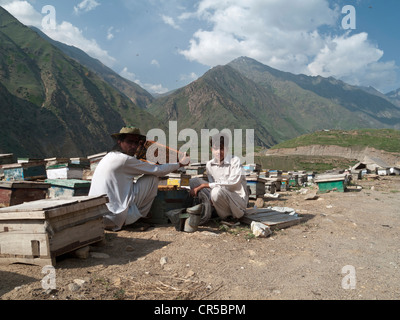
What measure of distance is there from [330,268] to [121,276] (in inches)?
108

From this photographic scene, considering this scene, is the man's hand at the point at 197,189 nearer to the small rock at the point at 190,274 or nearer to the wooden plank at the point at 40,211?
the small rock at the point at 190,274

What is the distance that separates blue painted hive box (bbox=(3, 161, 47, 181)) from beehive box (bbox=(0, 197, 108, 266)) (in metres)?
6.68

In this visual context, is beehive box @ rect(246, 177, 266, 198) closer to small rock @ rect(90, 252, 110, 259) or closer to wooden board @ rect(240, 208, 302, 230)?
wooden board @ rect(240, 208, 302, 230)

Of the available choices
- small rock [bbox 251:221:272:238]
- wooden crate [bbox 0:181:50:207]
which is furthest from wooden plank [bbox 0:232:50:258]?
small rock [bbox 251:221:272:238]

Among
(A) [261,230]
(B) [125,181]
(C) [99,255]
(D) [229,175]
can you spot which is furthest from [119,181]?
(A) [261,230]

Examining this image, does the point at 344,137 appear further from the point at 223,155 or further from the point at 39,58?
the point at 39,58

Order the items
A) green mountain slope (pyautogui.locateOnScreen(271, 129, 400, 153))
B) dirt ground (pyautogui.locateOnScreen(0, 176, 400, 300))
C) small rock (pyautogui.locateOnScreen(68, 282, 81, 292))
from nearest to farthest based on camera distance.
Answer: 1. small rock (pyautogui.locateOnScreen(68, 282, 81, 292))
2. dirt ground (pyautogui.locateOnScreen(0, 176, 400, 300))
3. green mountain slope (pyautogui.locateOnScreen(271, 129, 400, 153))

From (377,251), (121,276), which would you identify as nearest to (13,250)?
(121,276)

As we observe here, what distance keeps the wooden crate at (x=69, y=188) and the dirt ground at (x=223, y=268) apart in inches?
56.1

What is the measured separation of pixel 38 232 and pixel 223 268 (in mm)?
2330

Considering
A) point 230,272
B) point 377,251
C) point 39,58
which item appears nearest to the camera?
point 230,272

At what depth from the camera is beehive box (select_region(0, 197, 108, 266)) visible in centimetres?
326

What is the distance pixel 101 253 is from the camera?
4055 mm
